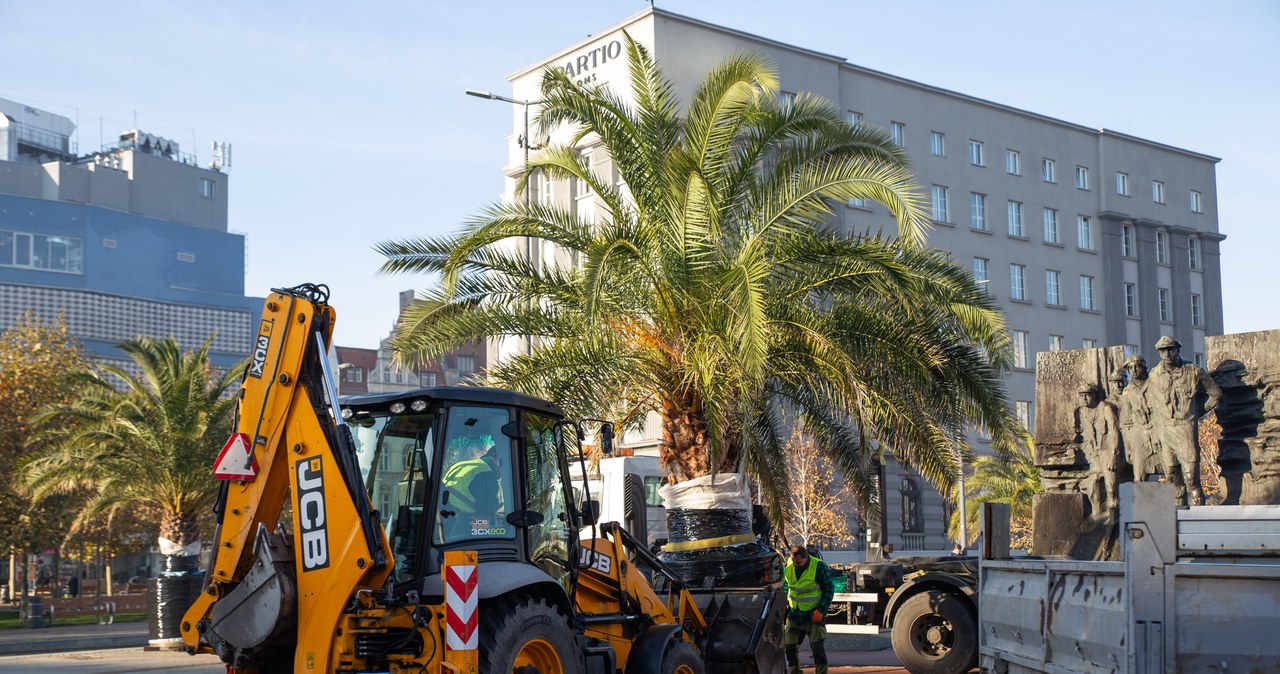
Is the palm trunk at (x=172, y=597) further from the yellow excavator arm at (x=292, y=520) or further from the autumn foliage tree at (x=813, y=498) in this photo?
the autumn foliage tree at (x=813, y=498)

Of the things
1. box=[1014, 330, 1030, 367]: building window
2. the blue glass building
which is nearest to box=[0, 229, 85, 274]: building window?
the blue glass building

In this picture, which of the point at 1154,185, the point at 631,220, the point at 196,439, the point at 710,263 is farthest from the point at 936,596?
the point at 1154,185

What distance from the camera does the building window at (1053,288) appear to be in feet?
193

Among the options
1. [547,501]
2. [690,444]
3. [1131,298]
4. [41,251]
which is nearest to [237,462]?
[547,501]

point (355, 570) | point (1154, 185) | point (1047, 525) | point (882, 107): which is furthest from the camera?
point (1154, 185)

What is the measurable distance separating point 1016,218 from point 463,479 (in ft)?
173

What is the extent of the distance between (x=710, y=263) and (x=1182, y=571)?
874 cm

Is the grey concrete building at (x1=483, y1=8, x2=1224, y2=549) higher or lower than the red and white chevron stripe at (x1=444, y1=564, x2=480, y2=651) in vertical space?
higher

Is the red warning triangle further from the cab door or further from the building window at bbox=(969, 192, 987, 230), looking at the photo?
the building window at bbox=(969, 192, 987, 230)

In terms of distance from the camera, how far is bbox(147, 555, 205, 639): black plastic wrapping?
72.8 feet

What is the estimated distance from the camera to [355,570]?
26.2 feet

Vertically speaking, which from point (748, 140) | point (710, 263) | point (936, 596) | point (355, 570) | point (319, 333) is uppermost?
point (748, 140)

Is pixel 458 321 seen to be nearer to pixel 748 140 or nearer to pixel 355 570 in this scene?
pixel 748 140

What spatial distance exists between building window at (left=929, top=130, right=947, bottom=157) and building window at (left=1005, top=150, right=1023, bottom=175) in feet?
14.2
